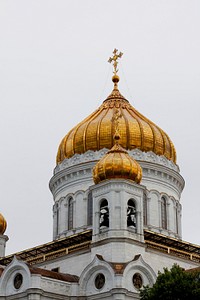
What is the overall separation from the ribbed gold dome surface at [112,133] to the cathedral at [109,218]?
5 cm

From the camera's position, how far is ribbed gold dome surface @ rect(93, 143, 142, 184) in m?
33.3

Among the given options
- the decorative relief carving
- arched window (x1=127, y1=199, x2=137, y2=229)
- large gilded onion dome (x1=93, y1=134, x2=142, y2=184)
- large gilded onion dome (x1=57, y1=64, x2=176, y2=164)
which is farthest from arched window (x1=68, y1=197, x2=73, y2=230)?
the decorative relief carving

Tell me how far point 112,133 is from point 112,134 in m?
0.05

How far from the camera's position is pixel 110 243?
3216 centimetres

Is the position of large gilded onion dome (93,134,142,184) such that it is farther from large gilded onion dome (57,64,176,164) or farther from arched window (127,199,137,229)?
large gilded onion dome (57,64,176,164)

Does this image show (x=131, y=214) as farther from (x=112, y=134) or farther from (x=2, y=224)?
(x=2, y=224)

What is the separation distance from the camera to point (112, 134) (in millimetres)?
38781

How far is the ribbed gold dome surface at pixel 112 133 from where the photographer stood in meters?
38.8

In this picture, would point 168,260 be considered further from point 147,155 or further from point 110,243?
point 147,155

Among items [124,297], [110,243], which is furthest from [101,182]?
[124,297]

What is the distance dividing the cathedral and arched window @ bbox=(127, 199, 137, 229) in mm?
45

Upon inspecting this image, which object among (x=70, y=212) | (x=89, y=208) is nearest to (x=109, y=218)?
(x=89, y=208)

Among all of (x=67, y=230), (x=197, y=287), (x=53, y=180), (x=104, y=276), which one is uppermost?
(x=53, y=180)

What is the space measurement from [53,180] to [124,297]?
11.0 metres
